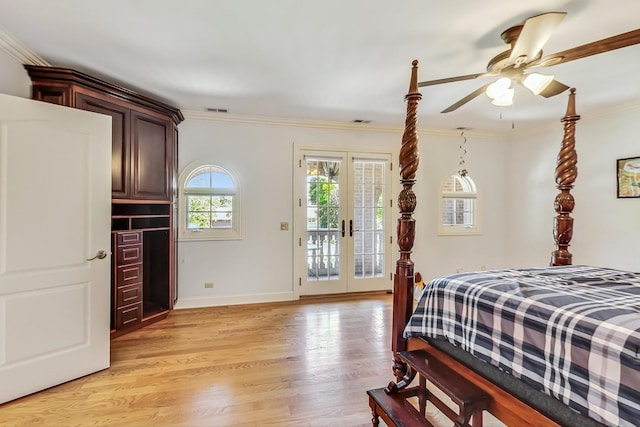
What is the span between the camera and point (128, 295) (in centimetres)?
307

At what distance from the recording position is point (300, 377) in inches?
92.4

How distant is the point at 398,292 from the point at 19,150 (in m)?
2.64

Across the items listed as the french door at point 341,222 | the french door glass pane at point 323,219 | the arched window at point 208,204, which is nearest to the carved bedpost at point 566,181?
the french door at point 341,222

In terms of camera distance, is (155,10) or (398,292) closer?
(155,10)

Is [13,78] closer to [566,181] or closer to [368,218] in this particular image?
[368,218]

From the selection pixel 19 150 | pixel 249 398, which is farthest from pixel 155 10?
pixel 249 398

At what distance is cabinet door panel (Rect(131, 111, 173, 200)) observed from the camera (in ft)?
10.2

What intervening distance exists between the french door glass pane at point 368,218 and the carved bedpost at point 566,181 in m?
2.27

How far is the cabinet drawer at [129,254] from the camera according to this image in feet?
9.68

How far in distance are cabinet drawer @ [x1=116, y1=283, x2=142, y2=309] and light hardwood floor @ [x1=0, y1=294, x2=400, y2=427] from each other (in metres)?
0.33

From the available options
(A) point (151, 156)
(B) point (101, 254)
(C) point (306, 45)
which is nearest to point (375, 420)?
(B) point (101, 254)

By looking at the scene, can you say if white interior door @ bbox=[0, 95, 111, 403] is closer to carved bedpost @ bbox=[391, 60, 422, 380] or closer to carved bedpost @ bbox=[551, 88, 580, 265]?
carved bedpost @ bbox=[391, 60, 422, 380]

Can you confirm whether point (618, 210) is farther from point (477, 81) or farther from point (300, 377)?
point (300, 377)

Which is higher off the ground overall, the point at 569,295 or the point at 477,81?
the point at 477,81
